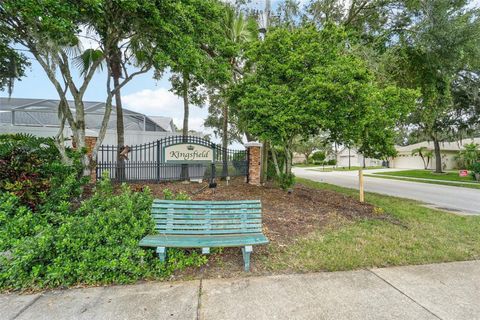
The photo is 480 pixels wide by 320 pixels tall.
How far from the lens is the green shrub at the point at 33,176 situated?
179 inches

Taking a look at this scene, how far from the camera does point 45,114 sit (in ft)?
44.5

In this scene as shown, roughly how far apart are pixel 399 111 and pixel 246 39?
18.2ft

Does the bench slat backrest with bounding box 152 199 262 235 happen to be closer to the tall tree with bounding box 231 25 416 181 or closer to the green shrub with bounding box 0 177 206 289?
the green shrub with bounding box 0 177 206 289

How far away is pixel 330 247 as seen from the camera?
4.03 meters

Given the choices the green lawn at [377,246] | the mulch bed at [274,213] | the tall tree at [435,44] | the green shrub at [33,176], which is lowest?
the green lawn at [377,246]

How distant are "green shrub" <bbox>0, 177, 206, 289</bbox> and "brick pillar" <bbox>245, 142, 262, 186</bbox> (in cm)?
607

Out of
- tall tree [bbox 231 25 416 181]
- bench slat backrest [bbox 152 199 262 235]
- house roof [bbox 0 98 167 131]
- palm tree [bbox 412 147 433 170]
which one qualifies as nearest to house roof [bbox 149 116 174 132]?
house roof [bbox 0 98 167 131]

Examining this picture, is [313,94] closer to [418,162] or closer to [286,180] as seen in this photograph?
[286,180]

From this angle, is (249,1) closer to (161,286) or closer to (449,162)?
(161,286)

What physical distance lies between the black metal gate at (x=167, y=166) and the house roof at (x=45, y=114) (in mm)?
6728

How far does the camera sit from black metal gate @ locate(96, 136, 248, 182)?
8508 mm

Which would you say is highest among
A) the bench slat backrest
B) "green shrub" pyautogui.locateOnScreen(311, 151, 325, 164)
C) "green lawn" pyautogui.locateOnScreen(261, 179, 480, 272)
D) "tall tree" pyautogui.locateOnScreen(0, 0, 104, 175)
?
"tall tree" pyautogui.locateOnScreen(0, 0, 104, 175)

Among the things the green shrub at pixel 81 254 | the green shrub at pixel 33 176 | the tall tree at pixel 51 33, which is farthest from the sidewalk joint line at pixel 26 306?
the tall tree at pixel 51 33

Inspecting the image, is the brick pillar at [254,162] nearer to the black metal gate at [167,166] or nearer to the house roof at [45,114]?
the black metal gate at [167,166]
